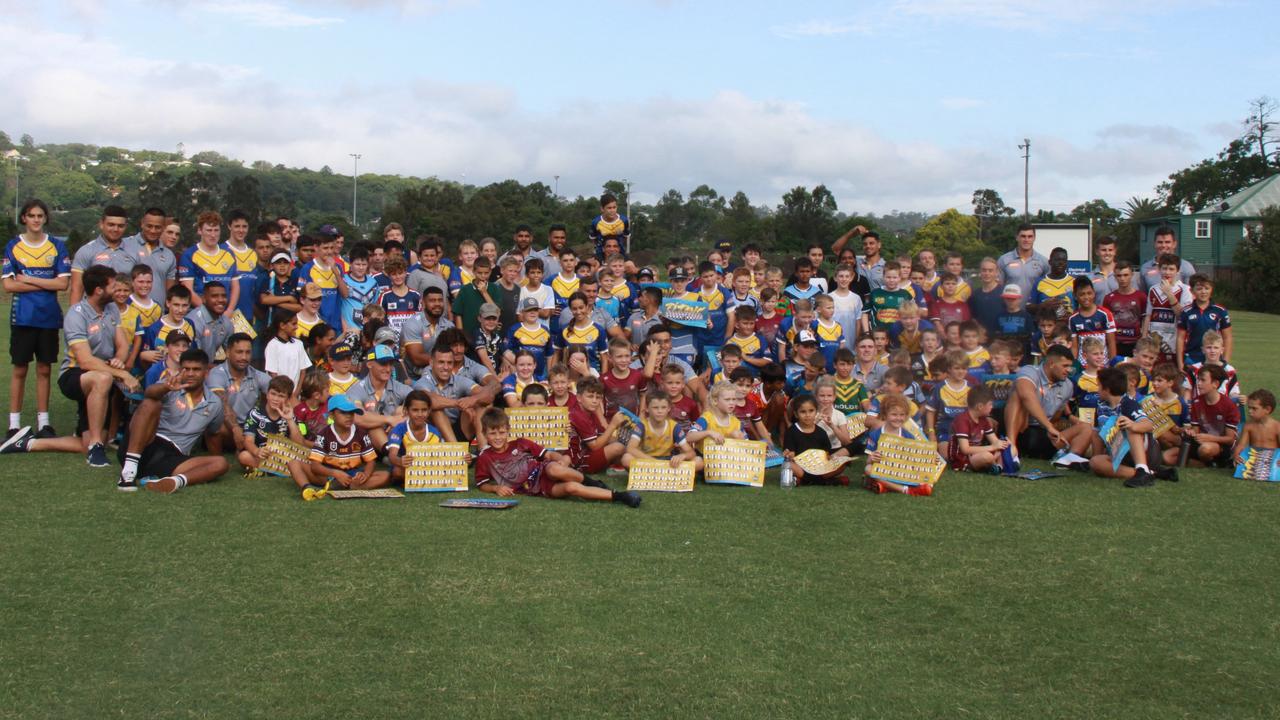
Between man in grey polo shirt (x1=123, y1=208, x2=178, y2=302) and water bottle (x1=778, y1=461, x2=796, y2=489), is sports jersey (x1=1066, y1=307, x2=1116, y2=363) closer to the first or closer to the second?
water bottle (x1=778, y1=461, x2=796, y2=489)

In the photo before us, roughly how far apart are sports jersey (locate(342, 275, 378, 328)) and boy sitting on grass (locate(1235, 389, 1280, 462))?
24.1 ft

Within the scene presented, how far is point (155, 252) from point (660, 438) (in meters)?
4.88

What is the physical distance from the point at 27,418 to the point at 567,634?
8.15 meters

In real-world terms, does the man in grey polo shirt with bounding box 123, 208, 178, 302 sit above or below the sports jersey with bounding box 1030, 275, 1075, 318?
above

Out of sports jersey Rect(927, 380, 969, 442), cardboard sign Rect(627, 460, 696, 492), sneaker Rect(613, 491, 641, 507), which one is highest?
sports jersey Rect(927, 380, 969, 442)

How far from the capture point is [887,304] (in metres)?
10.3

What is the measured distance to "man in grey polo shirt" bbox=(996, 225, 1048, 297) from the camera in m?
10.2

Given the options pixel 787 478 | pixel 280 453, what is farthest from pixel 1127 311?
pixel 280 453

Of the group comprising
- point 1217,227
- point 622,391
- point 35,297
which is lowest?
point 622,391

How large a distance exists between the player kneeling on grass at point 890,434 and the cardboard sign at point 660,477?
1.31 metres

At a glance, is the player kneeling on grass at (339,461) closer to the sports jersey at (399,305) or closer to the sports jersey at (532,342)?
the sports jersey at (399,305)

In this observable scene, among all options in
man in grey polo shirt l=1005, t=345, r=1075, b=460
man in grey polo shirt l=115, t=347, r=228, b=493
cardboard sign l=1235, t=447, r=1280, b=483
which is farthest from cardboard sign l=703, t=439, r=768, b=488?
cardboard sign l=1235, t=447, r=1280, b=483

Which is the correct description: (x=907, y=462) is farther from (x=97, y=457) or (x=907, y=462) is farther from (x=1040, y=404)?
(x=97, y=457)

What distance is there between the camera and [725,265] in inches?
456
